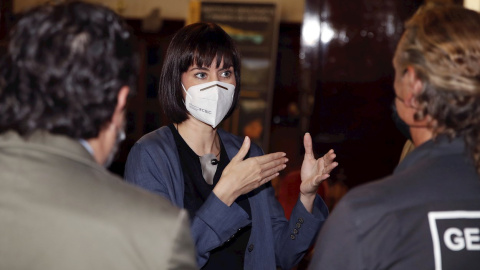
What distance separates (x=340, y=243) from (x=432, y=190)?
0.74ft

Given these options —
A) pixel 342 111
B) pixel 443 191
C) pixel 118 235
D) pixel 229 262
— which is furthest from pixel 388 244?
pixel 342 111

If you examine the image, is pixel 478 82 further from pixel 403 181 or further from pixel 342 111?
pixel 342 111

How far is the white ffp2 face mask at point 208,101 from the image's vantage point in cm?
209

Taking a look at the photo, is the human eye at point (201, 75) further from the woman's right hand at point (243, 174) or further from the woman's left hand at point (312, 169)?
the woman's left hand at point (312, 169)

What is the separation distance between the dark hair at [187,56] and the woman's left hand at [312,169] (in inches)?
16.8

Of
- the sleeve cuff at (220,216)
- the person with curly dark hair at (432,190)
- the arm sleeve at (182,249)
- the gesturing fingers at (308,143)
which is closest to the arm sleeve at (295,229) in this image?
the gesturing fingers at (308,143)

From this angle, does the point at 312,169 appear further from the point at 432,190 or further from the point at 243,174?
the point at 432,190

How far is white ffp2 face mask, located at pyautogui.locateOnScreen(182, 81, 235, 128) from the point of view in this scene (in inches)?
82.1

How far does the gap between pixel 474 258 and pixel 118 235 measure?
2.46 feet

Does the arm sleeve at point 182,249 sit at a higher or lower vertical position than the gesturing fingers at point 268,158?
higher

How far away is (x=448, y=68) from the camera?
1.25 meters

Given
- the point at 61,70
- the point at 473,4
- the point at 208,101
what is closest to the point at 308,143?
the point at 208,101

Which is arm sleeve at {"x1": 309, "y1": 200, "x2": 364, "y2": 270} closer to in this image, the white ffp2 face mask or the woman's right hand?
the woman's right hand

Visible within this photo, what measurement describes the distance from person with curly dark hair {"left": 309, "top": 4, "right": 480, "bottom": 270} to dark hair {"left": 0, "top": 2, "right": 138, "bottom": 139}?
1.87 ft
